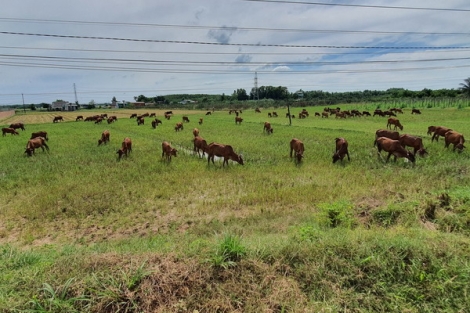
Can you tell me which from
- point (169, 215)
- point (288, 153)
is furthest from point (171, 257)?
point (288, 153)

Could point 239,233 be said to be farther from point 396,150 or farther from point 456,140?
point 456,140

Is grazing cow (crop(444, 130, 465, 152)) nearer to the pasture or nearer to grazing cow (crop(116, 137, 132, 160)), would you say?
the pasture

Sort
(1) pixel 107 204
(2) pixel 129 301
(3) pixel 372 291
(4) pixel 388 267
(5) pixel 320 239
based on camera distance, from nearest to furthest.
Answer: (2) pixel 129 301 < (3) pixel 372 291 < (4) pixel 388 267 < (5) pixel 320 239 < (1) pixel 107 204

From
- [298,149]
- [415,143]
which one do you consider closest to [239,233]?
[298,149]

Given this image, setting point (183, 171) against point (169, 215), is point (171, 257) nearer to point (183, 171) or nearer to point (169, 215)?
point (169, 215)

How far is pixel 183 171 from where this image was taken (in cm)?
1221

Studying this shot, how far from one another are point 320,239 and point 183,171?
851 cm

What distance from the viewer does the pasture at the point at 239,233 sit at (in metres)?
3.43

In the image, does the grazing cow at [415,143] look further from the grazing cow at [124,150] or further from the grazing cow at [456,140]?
the grazing cow at [124,150]

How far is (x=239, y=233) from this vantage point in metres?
6.48

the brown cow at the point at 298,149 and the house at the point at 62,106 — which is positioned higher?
the house at the point at 62,106

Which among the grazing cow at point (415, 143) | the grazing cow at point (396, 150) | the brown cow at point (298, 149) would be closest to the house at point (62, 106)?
the brown cow at point (298, 149)

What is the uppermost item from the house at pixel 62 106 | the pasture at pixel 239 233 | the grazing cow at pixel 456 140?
the house at pixel 62 106

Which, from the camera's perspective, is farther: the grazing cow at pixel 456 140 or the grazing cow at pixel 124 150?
the grazing cow at pixel 124 150
